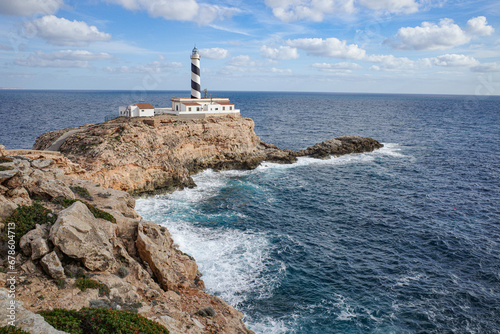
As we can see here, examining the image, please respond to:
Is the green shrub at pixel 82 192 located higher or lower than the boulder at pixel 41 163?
lower

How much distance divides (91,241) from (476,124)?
14569 centimetres

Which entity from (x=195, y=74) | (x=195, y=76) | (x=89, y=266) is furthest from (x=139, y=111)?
(x=89, y=266)

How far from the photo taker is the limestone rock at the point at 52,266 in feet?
53.0

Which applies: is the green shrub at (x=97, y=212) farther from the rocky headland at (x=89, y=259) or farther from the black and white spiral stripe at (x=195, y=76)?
the black and white spiral stripe at (x=195, y=76)

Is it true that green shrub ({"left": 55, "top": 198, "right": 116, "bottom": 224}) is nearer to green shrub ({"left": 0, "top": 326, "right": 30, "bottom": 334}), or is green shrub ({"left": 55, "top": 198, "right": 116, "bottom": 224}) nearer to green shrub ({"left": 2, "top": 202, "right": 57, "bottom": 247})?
A: green shrub ({"left": 2, "top": 202, "right": 57, "bottom": 247})

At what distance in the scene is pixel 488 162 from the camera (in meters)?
64.7

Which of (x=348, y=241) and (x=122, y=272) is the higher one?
(x=122, y=272)

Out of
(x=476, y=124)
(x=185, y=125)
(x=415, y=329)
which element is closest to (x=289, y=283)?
(x=415, y=329)

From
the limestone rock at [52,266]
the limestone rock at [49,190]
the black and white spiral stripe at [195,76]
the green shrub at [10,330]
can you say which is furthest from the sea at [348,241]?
the black and white spiral stripe at [195,76]

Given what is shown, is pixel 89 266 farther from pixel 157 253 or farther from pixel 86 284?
pixel 157 253

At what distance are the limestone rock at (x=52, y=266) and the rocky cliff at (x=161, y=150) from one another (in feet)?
80.6

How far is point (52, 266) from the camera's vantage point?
16219 millimetres

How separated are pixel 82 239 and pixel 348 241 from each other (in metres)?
26.2

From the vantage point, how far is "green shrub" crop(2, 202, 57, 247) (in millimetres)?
17344
